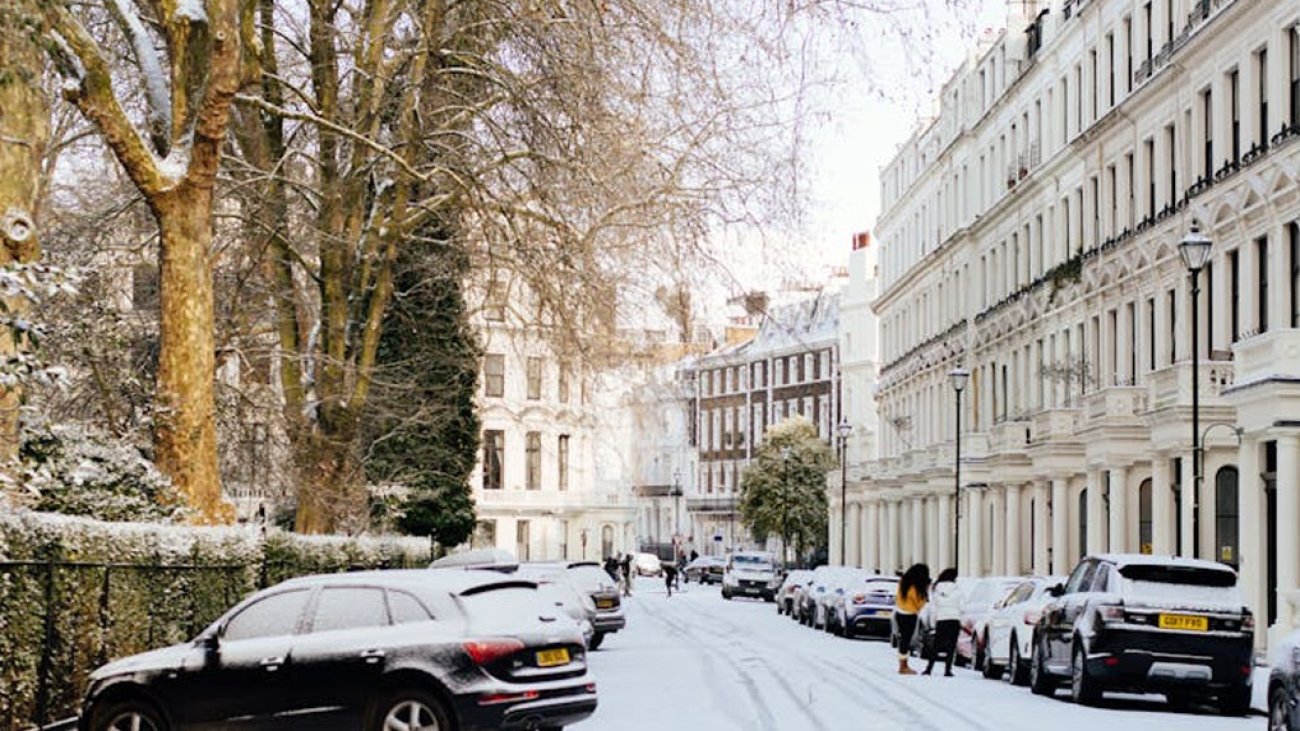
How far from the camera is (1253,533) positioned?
37.2 meters

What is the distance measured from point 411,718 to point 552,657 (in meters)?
1.32

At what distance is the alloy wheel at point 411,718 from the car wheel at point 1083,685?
1148cm

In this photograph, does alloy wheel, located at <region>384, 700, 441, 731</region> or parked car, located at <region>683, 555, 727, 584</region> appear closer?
alloy wheel, located at <region>384, 700, 441, 731</region>

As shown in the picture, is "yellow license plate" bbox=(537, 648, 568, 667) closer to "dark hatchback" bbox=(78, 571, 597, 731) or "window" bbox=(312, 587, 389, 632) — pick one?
"dark hatchback" bbox=(78, 571, 597, 731)

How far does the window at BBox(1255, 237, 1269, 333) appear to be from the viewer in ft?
136

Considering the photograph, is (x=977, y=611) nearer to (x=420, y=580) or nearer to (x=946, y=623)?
(x=946, y=623)

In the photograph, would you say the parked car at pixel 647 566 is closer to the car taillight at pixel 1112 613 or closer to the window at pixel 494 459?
the window at pixel 494 459

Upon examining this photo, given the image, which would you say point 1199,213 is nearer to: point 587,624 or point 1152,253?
point 1152,253


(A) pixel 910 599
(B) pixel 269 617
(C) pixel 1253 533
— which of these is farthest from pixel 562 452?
(B) pixel 269 617

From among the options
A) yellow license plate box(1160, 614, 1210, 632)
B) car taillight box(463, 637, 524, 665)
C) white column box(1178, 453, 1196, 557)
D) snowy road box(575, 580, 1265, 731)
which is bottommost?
snowy road box(575, 580, 1265, 731)

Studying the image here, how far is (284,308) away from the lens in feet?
112

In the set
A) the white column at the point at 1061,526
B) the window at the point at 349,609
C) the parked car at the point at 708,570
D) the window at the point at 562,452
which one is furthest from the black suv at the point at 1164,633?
the parked car at the point at 708,570

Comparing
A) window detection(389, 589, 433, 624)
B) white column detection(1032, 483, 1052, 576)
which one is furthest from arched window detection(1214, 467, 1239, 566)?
window detection(389, 589, 433, 624)

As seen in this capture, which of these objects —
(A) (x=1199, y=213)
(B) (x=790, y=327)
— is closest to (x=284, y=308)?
(B) (x=790, y=327)
